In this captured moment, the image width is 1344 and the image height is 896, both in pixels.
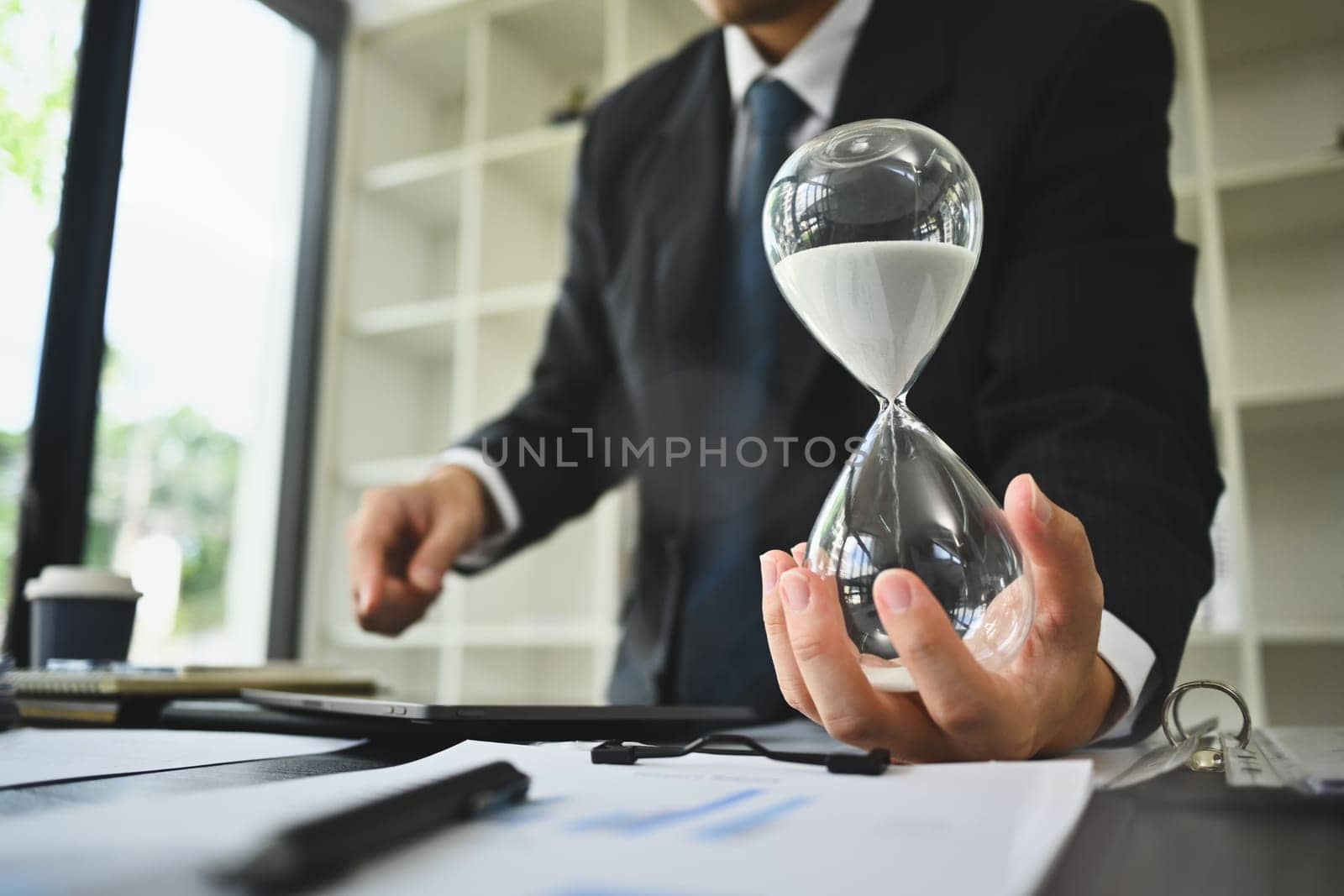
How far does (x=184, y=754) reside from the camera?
1.59 ft

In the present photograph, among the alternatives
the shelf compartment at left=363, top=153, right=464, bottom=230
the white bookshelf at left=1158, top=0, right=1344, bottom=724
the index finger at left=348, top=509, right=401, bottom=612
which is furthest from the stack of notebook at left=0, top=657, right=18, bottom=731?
the shelf compartment at left=363, top=153, right=464, bottom=230

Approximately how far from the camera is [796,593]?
42 centimetres

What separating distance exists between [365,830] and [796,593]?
0.22 metres

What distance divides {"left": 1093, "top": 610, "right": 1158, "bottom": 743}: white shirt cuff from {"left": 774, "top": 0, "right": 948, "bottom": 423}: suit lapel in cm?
45

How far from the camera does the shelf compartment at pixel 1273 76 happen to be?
1954 millimetres

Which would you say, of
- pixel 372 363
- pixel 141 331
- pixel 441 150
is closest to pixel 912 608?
pixel 141 331

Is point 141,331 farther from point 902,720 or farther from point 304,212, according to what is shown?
point 902,720

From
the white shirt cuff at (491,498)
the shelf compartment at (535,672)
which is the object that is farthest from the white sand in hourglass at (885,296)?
the shelf compartment at (535,672)

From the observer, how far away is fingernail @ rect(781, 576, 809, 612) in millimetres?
413

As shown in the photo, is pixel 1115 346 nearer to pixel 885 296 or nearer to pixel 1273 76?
pixel 885 296

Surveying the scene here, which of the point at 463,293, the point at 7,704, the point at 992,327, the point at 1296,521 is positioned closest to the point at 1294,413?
the point at 1296,521

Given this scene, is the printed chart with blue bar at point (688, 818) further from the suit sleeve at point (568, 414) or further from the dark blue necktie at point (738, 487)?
the suit sleeve at point (568, 414)

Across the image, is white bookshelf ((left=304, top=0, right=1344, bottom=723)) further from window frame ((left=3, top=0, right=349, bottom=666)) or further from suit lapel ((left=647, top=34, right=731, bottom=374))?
window frame ((left=3, top=0, right=349, bottom=666))

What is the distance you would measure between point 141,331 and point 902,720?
2.17 metres
